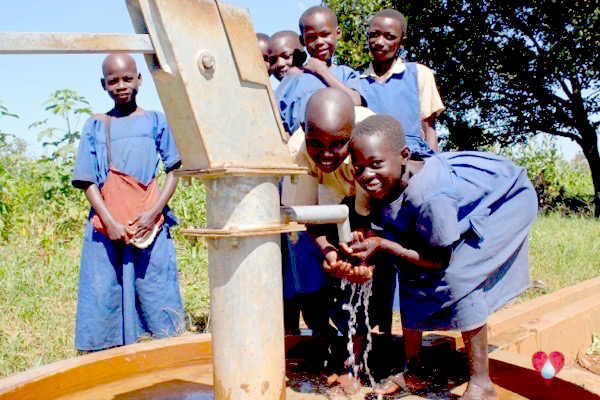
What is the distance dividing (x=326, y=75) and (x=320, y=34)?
31 cm

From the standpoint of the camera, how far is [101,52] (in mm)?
1158

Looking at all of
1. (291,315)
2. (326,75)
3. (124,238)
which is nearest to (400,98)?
(326,75)

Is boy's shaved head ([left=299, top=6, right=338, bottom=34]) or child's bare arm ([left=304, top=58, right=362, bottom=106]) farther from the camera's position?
boy's shaved head ([left=299, top=6, right=338, bottom=34])

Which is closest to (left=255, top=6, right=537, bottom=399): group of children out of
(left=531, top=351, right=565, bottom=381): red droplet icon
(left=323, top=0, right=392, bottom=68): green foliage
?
(left=531, top=351, right=565, bottom=381): red droplet icon

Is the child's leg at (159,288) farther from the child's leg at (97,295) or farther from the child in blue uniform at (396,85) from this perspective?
the child in blue uniform at (396,85)

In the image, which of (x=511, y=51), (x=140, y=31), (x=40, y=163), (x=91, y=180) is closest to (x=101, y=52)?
(x=140, y=31)

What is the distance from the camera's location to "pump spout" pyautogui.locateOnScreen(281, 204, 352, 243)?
1.42 metres

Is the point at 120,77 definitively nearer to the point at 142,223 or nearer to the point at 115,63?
the point at 115,63

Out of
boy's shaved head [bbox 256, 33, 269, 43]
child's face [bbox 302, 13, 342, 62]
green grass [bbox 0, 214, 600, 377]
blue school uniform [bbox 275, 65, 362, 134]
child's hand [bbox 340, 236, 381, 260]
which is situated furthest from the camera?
boy's shaved head [bbox 256, 33, 269, 43]

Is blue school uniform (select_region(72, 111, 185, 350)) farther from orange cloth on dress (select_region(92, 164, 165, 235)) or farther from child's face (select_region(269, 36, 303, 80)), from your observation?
child's face (select_region(269, 36, 303, 80))

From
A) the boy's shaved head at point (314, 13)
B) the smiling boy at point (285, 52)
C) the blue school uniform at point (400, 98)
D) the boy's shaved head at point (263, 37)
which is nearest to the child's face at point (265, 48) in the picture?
the boy's shaved head at point (263, 37)

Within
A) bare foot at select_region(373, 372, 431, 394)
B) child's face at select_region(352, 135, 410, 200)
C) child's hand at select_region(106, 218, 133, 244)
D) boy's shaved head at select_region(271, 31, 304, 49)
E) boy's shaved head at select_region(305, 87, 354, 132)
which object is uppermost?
boy's shaved head at select_region(271, 31, 304, 49)

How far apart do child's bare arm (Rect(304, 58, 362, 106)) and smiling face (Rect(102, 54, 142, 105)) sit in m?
0.87

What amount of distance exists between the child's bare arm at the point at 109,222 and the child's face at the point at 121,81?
48 cm
